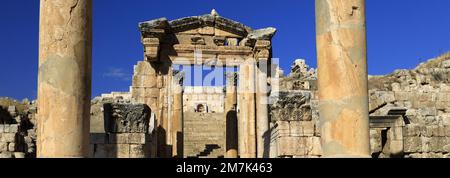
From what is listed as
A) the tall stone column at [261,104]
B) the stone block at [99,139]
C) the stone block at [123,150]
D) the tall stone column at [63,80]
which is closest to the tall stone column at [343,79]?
the tall stone column at [63,80]

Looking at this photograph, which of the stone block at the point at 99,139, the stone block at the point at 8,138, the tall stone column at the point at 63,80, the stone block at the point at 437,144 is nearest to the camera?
the tall stone column at the point at 63,80

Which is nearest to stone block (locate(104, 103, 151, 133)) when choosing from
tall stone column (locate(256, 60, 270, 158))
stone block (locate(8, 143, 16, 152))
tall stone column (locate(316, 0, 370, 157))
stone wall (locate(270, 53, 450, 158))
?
stone wall (locate(270, 53, 450, 158))

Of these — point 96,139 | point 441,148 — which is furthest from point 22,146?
point 441,148

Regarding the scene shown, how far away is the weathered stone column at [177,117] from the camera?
76.3 ft

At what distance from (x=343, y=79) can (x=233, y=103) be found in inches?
661

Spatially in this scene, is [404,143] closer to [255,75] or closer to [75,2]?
[255,75]

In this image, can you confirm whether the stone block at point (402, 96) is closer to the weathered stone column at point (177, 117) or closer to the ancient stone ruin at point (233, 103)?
the ancient stone ruin at point (233, 103)

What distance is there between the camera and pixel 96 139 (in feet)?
47.1

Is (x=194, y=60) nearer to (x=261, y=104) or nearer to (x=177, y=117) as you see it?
(x=177, y=117)

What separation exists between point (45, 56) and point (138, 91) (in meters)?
13.1

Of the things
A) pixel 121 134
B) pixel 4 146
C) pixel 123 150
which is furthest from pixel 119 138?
pixel 4 146

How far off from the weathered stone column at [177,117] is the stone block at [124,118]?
8.39 m

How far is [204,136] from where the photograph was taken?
30859 mm

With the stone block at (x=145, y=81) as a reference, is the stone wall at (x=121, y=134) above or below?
below
